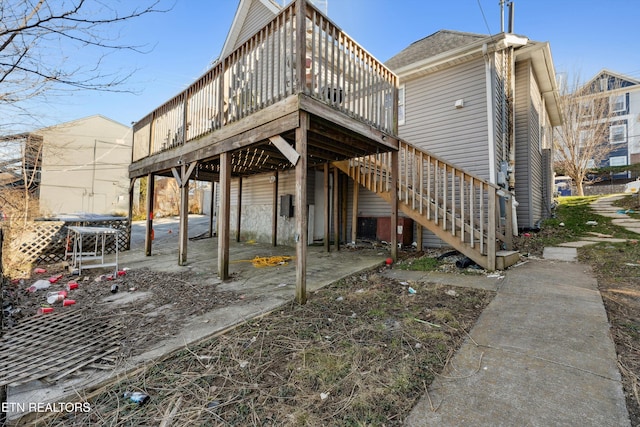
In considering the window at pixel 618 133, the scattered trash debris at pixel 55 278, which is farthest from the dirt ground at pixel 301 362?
the window at pixel 618 133

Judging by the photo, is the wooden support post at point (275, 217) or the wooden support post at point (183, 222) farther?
the wooden support post at point (275, 217)

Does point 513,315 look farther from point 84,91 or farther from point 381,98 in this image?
point 84,91

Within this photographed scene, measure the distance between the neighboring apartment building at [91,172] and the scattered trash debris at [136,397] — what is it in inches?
758

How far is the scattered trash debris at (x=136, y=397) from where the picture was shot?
1653 millimetres

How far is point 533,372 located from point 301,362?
1.57 m

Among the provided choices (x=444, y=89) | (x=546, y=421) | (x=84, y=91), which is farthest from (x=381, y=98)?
(x=546, y=421)

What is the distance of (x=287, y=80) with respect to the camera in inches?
148

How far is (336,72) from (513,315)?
13.0ft

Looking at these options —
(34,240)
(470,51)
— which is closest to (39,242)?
(34,240)

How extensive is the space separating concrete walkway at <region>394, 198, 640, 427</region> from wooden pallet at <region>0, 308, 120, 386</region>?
2.39 m

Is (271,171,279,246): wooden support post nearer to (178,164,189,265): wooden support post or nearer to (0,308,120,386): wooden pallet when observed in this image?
(178,164,189,265): wooden support post

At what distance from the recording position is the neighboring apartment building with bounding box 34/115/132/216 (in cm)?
1579

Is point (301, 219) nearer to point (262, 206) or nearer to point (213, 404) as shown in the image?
point (213, 404)

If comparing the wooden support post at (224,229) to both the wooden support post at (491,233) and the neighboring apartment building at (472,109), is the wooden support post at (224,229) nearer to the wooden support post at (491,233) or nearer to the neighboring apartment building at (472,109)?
the neighboring apartment building at (472,109)
